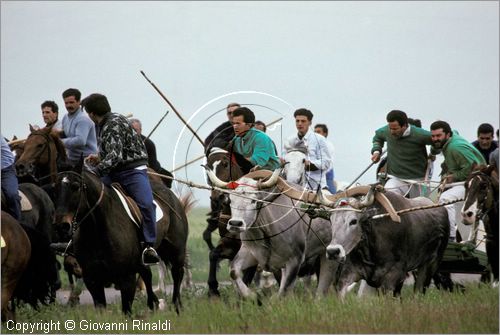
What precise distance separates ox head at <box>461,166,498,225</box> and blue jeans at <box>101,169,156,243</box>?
4.16 meters

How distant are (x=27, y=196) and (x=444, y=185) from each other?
19.1 feet

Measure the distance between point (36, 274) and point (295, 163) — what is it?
14.7ft

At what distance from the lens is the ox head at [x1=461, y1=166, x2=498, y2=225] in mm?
17641

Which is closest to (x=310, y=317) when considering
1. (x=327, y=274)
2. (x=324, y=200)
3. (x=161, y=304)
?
(x=324, y=200)

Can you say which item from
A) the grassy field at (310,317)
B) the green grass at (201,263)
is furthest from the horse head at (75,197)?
the green grass at (201,263)

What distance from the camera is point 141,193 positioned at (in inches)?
646

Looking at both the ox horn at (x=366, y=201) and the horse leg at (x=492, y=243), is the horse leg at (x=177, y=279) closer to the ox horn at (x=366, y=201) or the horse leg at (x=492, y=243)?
the ox horn at (x=366, y=201)

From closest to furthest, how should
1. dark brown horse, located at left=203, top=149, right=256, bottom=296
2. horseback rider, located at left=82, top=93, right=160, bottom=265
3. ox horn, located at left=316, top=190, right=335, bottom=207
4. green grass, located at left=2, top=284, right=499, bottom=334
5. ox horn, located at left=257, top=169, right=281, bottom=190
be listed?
green grass, located at left=2, top=284, right=499, bottom=334 < horseback rider, located at left=82, top=93, right=160, bottom=265 < ox horn, located at left=316, top=190, right=335, bottom=207 < ox horn, located at left=257, top=169, right=281, bottom=190 < dark brown horse, located at left=203, top=149, right=256, bottom=296

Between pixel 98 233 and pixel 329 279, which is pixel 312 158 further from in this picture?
pixel 98 233

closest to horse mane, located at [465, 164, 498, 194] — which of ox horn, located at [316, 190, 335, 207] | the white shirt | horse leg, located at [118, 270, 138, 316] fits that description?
ox horn, located at [316, 190, 335, 207]

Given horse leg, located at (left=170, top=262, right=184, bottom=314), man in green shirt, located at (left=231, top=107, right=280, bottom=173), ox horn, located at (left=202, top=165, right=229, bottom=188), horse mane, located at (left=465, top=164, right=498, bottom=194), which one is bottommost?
horse leg, located at (left=170, top=262, right=184, bottom=314)

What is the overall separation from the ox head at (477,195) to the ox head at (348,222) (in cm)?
189

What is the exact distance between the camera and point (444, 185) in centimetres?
1802

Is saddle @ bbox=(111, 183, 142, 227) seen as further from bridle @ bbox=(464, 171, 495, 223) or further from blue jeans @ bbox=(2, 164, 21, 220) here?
bridle @ bbox=(464, 171, 495, 223)
